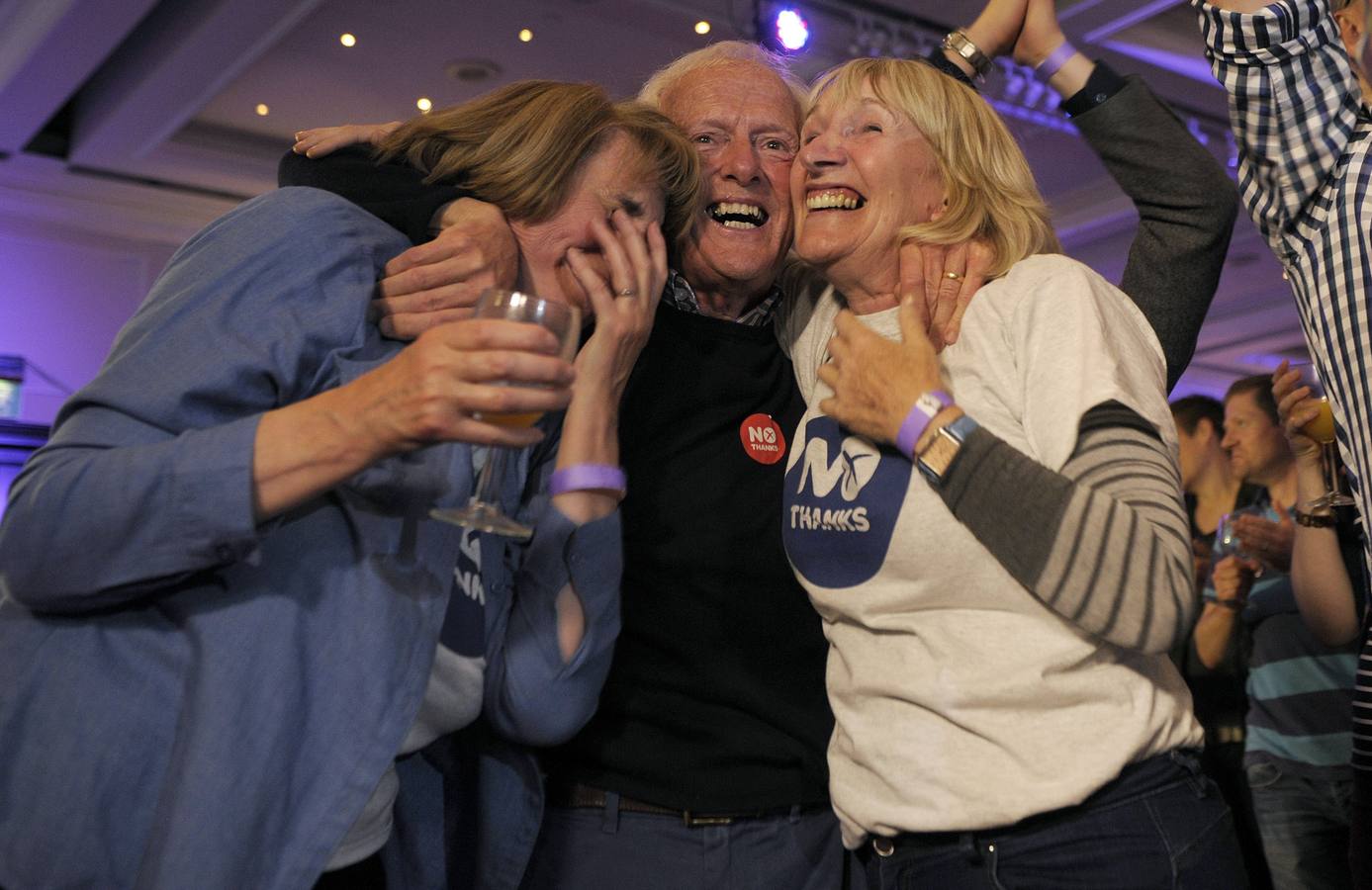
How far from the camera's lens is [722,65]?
2.06 meters

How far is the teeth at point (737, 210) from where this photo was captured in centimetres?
190

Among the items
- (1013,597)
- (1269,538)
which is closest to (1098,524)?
(1013,597)

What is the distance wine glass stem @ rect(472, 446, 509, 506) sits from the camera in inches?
47.1

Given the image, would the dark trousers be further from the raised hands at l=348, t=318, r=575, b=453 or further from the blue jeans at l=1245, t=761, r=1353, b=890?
the blue jeans at l=1245, t=761, r=1353, b=890

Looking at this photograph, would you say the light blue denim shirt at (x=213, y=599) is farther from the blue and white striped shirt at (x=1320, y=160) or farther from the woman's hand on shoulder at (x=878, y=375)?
the blue and white striped shirt at (x=1320, y=160)

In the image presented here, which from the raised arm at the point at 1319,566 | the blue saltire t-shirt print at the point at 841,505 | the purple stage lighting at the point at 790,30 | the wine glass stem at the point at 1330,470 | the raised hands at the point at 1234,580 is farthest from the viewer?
the purple stage lighting at the point at 790,30

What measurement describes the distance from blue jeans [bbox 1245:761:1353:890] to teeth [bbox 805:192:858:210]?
2.13 metres

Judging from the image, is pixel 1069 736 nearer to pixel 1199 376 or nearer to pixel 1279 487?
pixel 1279 487

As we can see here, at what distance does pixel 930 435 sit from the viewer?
1.31 metres

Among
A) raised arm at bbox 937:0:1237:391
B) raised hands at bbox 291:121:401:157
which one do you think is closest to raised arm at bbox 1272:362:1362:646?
raised arm at bbox 937:0:1237:391

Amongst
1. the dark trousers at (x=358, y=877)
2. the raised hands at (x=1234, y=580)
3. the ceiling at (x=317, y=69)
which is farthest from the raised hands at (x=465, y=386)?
the ceiling at (x=317, y=69)

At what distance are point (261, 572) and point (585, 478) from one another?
420 millimetres

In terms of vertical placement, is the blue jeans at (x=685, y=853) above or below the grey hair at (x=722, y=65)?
below

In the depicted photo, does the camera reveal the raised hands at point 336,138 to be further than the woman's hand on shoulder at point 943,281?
Yes
